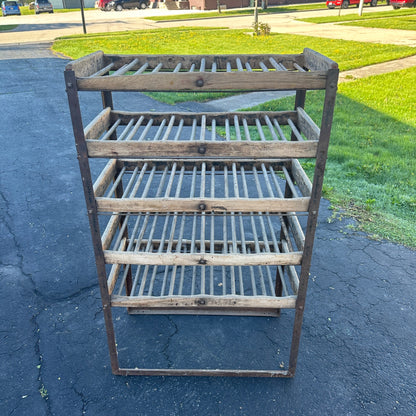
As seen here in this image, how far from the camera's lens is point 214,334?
2830 millimetres

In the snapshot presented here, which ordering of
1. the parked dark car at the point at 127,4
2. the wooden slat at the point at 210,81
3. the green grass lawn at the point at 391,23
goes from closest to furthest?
1. the wooden slat at the point at 210,81
2. the green grass lawn at the point at 391,23
3. the parked dark car at the point at 127,4

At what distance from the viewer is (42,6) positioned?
32.7 meters

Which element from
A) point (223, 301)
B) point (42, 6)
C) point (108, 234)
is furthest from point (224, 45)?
point (42, 6)

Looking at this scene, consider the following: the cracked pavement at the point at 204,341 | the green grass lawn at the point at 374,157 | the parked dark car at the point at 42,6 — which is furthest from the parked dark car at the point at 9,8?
the cracked pavement at the point at 204,341

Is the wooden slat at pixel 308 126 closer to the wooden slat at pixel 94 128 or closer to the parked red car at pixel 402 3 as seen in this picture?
the wooden slat at pixel 94 128

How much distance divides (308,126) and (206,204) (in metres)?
0.77

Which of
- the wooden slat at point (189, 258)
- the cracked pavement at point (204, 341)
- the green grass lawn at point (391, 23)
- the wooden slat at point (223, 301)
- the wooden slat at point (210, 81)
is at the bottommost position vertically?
the cracked pavement at point (204, 341)

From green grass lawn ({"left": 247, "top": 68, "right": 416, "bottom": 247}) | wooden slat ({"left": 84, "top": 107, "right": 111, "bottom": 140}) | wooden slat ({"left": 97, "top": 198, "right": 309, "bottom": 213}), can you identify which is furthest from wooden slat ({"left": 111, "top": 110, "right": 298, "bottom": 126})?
green grass lawn ({"left": 247, "top": 68, "right": 416, "bottom": 247})

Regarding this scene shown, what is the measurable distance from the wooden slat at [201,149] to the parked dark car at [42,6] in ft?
122

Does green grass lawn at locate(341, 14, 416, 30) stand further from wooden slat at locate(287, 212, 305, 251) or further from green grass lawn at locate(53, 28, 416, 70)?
wooden slat at locate(287, 212, 305, 251)

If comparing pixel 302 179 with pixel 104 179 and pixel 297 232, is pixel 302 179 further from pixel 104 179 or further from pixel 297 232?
pixel 104 179

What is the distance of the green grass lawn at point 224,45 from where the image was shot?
38.2 ft

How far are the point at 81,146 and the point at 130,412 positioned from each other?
156 centimetres

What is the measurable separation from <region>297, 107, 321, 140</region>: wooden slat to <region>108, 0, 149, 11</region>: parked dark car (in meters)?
36.3
